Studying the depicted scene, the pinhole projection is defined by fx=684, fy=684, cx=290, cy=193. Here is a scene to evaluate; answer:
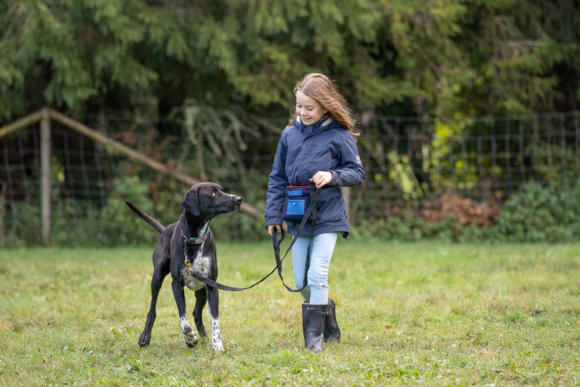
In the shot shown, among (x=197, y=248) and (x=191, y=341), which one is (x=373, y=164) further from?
(x=191, y=341)

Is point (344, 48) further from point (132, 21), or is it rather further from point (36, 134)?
point (36, 134)

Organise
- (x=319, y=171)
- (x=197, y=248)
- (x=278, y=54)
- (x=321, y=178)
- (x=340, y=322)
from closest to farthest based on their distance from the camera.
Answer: (x=321, y=178) → (x=319, y=171) → (x=197, y=248) → (x=340, y=322) → (x=278, y=54)

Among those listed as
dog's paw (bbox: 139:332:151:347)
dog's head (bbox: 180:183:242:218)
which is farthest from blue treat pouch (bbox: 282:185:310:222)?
dog's paw (bbox: 139:332:151:347)

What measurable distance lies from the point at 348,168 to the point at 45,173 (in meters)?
7.11

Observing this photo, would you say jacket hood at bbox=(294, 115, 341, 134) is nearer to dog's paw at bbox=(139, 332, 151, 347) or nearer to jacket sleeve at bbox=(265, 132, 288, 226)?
jacket sleeve at bbox=(265, 132, 288, 226)

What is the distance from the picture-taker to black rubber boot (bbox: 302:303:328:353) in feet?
14.9

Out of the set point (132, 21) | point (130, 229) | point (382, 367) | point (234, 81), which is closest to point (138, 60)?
point (132, 21)

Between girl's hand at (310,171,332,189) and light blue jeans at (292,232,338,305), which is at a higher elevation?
girl's hand at (310,171,332,189)

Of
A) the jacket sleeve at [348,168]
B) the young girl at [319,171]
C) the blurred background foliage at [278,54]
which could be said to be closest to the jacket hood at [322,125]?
the young girl at [319,171]

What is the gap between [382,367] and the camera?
161 inches

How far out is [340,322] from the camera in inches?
215

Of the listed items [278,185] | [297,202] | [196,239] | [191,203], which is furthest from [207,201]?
[297,202]

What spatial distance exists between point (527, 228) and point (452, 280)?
149 inches

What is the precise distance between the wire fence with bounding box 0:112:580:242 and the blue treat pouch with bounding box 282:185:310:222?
609 cm
